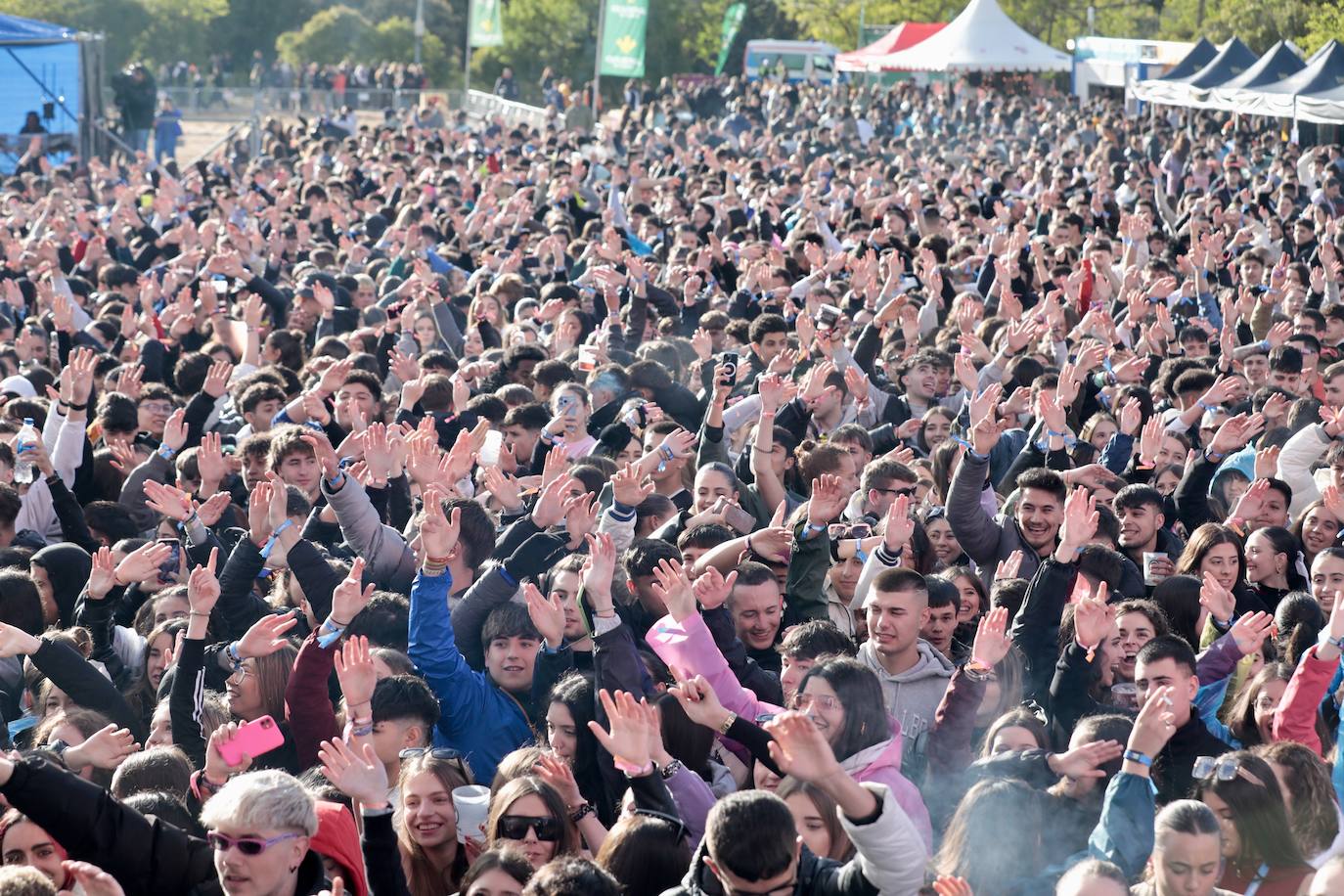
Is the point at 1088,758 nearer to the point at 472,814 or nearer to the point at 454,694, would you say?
the point at 472,814

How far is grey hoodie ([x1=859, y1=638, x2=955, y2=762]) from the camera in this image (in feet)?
18.4

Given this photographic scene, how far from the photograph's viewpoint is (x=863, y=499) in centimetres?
745

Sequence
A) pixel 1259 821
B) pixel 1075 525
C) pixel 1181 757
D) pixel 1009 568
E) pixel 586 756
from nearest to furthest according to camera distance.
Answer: pixel 1259 821 < pixel 1181 757 < pixel 586 756 < pixel 1075 525 < pixel 1009 568

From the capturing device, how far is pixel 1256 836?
15.1 feet

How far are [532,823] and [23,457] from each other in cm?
450

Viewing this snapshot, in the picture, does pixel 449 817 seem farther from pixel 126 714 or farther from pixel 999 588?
pixel 999 588

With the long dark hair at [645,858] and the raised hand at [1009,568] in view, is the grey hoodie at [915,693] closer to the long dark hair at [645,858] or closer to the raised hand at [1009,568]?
the raised hand at [1009,568]

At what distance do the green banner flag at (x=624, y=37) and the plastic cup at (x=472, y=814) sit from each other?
87.6 feet

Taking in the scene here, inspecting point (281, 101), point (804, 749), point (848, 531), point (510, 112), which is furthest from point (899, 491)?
point (281, 101)

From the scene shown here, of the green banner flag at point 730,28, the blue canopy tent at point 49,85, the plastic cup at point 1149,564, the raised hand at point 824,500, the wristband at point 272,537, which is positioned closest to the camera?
the wristband at point 272,537

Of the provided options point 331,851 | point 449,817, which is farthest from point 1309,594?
point 331,851

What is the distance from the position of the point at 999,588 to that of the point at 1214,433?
273cm

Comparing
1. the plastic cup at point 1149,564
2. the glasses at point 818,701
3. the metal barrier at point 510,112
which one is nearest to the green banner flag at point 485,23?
the metal barrier at point 510,112

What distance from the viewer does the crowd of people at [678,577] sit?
438 centimetres
